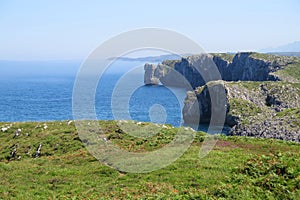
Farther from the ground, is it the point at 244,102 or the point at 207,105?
the point at 244,102

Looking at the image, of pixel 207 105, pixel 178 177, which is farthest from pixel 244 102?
pixel 178 177

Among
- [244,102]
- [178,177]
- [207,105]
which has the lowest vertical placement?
[207,105]

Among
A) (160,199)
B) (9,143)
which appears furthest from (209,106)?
(160,199)

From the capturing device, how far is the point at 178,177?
907 inches

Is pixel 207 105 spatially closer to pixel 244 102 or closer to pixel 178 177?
pixel 244 102

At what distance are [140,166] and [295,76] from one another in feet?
508

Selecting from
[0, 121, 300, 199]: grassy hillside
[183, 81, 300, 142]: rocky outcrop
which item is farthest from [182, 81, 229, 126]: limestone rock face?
[0, 121, 300, 199]: grassy hillside

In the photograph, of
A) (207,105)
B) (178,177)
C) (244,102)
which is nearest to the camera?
(178,177)

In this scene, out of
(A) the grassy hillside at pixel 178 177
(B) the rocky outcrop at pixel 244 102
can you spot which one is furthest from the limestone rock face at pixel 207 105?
(A) the grassy hillside at pixel 178 177

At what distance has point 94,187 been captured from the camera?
75.9 ft

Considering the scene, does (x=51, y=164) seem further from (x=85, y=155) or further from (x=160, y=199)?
(x=160, y=199)

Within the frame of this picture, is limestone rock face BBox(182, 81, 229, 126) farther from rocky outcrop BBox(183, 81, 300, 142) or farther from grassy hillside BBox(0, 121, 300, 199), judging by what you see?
grassy hillside BBox(0, 121, 300, 199)

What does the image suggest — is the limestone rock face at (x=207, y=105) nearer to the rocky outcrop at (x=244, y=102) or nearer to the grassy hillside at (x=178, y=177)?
the rocky outcrop at (x=244, y=102)

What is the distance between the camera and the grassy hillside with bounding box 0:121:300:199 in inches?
746
